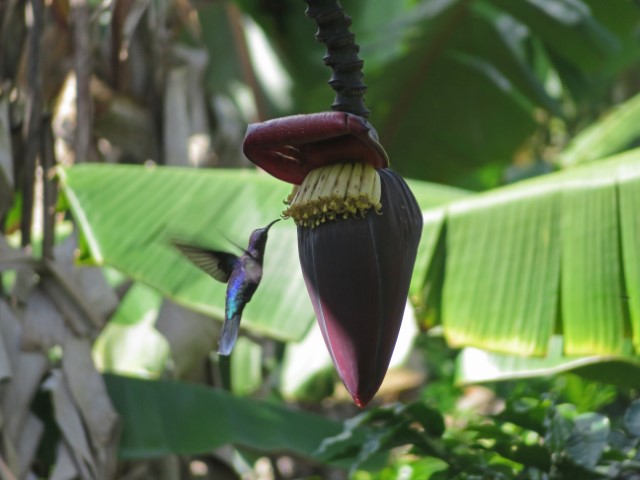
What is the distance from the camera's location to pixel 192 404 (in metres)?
1.93

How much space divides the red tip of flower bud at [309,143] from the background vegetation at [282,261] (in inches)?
21.6

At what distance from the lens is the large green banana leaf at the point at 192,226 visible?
5.41ft

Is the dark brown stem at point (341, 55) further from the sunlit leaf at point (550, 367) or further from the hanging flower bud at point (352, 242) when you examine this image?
the sunlit leaf at point (550, 367)

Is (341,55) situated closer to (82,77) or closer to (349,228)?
(349,228)

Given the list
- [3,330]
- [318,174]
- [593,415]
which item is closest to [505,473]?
[593,415]

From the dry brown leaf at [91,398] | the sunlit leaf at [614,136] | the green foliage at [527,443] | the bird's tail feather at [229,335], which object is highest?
the sunlit leaf at [614,136]

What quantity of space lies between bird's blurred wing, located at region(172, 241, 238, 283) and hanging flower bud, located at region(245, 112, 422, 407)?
46cm

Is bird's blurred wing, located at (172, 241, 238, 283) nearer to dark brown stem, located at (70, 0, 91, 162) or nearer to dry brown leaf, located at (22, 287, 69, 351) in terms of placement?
dry brown leaf, located at (22, 287, 69, 351)

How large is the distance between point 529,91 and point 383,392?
1367mm

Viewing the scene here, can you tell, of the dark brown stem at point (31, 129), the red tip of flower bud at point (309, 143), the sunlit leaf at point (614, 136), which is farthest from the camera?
the sunlit leaf at point (614, 136)

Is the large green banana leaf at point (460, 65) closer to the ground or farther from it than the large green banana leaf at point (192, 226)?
farther from it

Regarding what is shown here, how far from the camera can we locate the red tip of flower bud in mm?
629

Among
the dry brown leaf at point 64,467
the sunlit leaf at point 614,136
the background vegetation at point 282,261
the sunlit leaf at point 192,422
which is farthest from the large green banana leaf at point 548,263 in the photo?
the sunlit leaf at point 614,136

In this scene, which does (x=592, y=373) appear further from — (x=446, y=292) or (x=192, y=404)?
(x=192, y=404)
